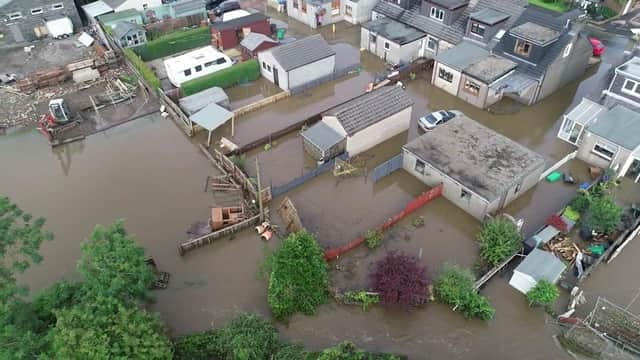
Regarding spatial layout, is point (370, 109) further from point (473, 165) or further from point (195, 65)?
point (195, 65)

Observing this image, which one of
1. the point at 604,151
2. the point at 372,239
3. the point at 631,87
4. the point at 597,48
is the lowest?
the point at 372,239

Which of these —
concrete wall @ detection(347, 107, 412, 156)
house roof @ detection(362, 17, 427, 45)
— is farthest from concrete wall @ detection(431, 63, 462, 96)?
concrete wall @ detection(347, 107, 412, 156)

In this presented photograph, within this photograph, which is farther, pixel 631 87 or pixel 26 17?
pixel 26 17

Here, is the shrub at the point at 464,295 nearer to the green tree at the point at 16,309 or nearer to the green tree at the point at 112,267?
the green tree at the point at 112,267

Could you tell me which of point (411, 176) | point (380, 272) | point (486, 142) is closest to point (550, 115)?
point (486, 142)

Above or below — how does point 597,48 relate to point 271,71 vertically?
above

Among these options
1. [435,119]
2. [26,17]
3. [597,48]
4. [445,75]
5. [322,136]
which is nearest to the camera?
[322,136]

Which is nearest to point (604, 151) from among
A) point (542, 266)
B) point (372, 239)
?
point (542, 266)

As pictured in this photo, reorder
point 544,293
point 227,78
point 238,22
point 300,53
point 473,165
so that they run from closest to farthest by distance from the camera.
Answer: point 544,293 < point 473,165 < point 300,53 < point 227,78 < point 238,22
